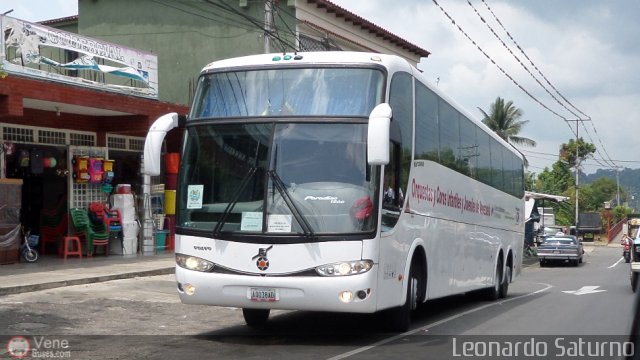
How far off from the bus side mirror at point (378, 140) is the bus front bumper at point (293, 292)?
4.44 feet

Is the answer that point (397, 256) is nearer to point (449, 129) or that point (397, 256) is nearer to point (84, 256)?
point (449, 129)

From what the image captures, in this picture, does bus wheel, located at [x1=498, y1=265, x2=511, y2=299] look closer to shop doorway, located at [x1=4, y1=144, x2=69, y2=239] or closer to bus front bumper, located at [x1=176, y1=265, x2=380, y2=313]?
bus front bumper, located at [x1=176, y1=265, x2=380, y2=313]

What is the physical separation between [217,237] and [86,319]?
352 centimetres

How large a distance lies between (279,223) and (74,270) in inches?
346

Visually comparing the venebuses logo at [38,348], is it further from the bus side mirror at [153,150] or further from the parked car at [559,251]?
the parked car at [559,251]

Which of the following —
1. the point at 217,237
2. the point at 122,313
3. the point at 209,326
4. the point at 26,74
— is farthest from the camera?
the point at 26,74

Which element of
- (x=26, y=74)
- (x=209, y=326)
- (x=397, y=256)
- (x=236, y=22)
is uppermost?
(x=236, y=22)

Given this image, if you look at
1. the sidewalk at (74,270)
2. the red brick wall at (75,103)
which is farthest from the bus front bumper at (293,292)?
the red brick wall at (75,103)

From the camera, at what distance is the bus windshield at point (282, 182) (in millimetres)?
9008

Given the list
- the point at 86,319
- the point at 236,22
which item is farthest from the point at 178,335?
the point at 236,22

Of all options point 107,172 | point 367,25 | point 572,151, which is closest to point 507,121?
point 572,151

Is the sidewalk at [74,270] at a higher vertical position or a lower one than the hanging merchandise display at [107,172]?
lower

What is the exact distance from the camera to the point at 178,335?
10.6 meters

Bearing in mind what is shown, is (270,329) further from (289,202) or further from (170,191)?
(170,191)
